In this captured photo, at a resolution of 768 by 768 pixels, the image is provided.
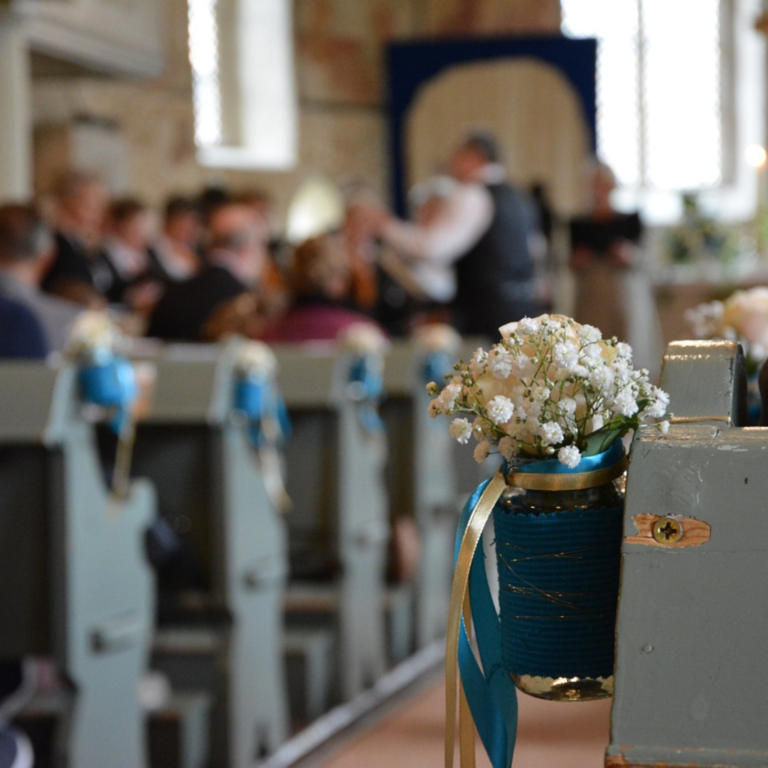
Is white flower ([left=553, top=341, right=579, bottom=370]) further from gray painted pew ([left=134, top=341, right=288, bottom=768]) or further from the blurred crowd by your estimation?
the blurred crowd

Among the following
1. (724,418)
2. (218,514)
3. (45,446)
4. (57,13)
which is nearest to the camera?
(724,418)

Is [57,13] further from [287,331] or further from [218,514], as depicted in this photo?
[218,514]

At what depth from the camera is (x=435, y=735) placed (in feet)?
13.8

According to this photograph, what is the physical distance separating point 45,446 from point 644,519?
2307 millimetres

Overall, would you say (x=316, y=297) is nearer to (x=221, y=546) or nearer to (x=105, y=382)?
(x=221, y=546)

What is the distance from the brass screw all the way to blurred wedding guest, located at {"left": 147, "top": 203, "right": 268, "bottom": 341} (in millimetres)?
4026

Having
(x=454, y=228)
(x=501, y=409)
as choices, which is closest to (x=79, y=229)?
(x=454, y=228)

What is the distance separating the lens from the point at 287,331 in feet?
18.1

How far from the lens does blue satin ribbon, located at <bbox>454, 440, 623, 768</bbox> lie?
1.28m

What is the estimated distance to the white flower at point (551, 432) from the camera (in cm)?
123

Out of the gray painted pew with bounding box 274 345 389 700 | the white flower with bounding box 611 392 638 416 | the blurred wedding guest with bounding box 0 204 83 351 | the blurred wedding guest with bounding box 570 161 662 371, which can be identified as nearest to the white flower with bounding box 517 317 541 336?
the white flower with bounding box 611 392 638 416

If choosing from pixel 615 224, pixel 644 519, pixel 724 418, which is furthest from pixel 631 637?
pixel 615 224

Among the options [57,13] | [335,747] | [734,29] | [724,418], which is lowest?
[335,747]

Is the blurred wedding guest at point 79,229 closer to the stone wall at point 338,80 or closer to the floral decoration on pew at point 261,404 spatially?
the floral decoration on pew at point 261,404
